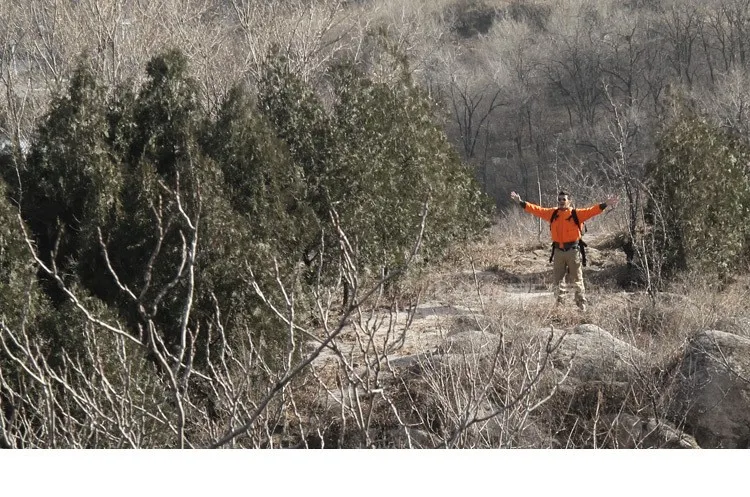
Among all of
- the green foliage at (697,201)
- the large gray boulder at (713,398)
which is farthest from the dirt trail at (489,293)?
the large gray boulder at (713,398)

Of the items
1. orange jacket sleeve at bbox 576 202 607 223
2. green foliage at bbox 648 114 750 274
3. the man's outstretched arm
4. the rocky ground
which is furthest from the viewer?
green foliage at bbox 648 114 750 274

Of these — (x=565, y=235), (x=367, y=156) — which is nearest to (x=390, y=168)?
(x=367, y=156)

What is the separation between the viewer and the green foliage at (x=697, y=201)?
49.7 feet

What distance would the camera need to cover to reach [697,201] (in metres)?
15.2

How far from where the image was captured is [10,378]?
32.9ft

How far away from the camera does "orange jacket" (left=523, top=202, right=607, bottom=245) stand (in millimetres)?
12359

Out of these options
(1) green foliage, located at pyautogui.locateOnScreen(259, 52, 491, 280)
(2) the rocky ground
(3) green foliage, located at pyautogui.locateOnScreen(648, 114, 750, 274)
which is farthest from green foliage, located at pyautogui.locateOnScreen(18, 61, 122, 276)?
(3) green foliage, located at pyautogui.locateOnScreen(648, 114, 750, 274)

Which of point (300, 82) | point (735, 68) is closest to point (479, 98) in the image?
point (735, 68)

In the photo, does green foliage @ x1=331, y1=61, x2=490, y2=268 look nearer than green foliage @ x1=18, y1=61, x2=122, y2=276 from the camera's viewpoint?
No

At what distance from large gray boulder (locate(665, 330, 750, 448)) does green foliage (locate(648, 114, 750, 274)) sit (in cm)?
416

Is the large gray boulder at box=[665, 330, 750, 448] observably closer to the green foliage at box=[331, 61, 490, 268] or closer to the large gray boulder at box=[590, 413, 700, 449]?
the large gray boulder at box=[590, 413, 700, 449]

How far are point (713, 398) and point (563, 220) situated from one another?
9.31 ft

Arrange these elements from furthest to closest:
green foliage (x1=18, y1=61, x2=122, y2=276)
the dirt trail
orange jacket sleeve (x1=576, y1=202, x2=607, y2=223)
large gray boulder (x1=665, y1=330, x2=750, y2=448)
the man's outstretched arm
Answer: green foliage (x1=18, y1=61, x2=122, y2=276) → the dirt trail → the man's outstretched arm → orange jacket sleeve (x1=576, y1=202, x2=607, y2=223) → large gray boulder (x1=665, y1=330, x2=750, y2=448)

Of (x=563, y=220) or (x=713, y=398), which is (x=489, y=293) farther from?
(x=713, y=398)
